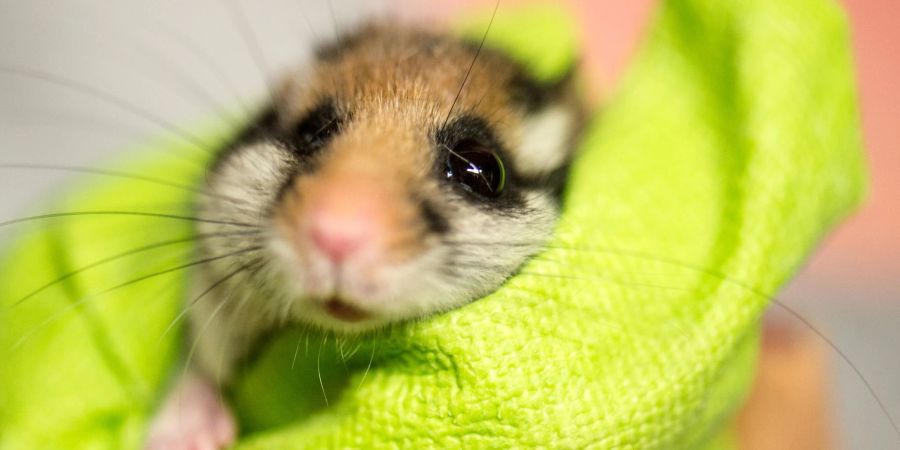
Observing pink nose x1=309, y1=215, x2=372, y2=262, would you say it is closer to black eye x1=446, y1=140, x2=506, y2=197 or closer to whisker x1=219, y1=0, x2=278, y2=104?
black eye x1=446, y1=140, x2=506, y2=197

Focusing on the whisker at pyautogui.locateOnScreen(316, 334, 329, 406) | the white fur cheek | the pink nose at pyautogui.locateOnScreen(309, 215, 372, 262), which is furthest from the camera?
the white fur cheek

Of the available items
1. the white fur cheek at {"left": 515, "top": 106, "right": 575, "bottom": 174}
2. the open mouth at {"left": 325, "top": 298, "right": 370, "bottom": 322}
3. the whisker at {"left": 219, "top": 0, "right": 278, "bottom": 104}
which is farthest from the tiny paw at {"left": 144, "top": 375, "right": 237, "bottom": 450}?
the whisker at {"left": 219, "top": 0, "right": 278, "bottom": 104}

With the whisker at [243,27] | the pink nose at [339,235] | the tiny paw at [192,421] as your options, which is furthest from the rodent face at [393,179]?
the whisker at [243,27]

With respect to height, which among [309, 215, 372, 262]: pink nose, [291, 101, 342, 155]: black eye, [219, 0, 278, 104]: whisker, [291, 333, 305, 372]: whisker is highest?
[309, 215, 372, 262]: pink nose

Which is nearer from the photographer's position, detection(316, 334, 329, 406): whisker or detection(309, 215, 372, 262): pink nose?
detection(309, 215, 372, 262): pink nose

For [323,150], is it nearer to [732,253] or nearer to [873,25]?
[732,253]

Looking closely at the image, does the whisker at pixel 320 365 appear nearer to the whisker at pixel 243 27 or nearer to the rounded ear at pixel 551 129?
the rounded ear at pixel 551 129

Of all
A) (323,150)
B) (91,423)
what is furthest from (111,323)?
(323,150)

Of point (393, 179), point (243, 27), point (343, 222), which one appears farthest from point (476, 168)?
point (243, 27)
